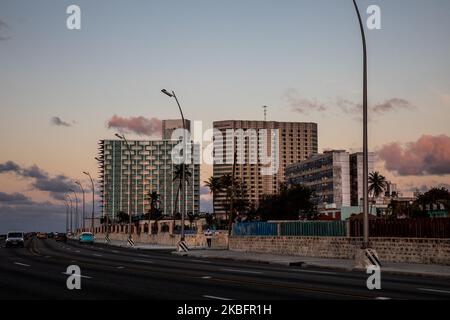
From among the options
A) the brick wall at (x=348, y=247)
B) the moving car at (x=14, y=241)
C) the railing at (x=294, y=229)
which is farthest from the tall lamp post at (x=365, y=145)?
the moving car at (x=14, y=241)

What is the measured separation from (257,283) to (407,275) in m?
8.35

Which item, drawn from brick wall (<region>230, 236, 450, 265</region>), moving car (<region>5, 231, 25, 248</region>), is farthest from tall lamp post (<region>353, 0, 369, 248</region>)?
moving car (<region>5, 231, 25, 248</region>)

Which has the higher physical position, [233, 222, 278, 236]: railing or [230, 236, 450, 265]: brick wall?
[233, 222, 278, 236]: railing

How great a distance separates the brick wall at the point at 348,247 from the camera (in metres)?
31.2

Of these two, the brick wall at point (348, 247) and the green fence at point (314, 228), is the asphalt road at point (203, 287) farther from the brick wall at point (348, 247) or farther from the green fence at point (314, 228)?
the green fence at point (314, 228)

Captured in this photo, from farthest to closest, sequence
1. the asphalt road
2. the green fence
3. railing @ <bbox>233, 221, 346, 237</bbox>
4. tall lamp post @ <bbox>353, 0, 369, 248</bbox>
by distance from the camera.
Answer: railing @ <bbox>233, 221, 346, 237</bbox> → the green fence → tall lamp post @ <bbox>353, 0, 369, 248</bbox> → the asphalt road

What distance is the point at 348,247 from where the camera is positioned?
122 ft

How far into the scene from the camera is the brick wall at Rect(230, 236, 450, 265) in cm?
3123

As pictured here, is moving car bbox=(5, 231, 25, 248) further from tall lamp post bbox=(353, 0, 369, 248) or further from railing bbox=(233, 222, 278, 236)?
tall lamp post bbox=(353, 0, 369, 248)

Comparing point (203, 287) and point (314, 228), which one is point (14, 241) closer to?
point (314, 228)

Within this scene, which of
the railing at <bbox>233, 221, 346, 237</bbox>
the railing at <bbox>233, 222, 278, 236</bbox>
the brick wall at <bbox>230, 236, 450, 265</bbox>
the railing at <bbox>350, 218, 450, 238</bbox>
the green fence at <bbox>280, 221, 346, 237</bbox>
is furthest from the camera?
the railing at <bbox>233, 222, 278, 236</bbox>

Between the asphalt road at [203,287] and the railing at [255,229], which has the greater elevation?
the railing at [255,229]

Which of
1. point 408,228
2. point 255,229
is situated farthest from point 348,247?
point 255,229
